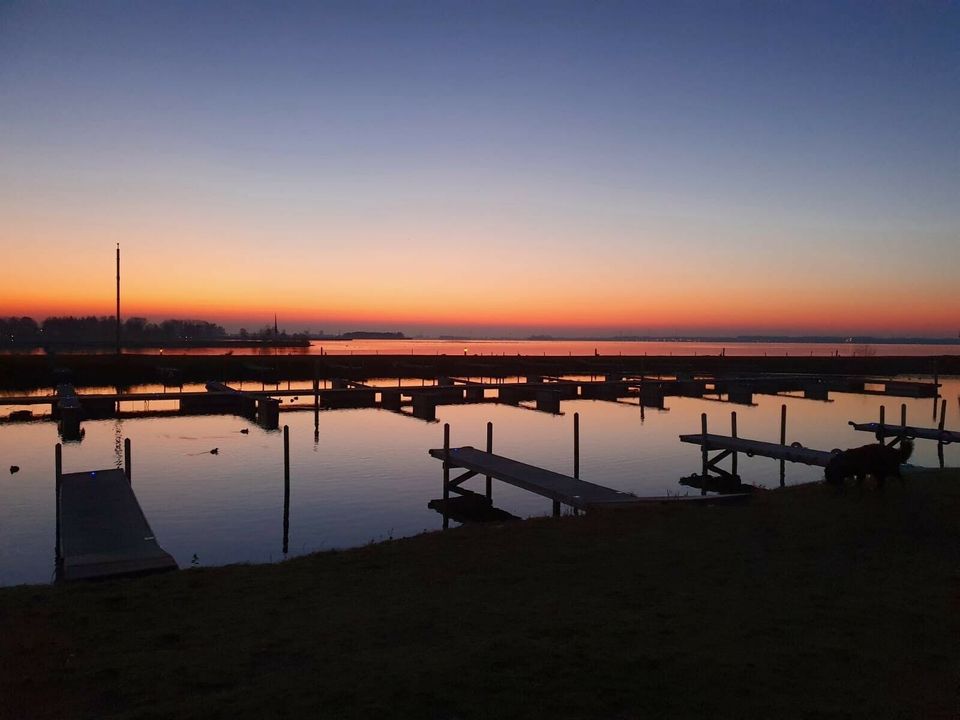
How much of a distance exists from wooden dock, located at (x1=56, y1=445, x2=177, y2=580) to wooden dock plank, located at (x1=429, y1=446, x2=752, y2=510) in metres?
7.50

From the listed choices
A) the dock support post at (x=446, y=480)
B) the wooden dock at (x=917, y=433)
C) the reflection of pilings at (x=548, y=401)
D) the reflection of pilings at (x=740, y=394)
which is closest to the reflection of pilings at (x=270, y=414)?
the reflection of pilings at (x=548, y=401)

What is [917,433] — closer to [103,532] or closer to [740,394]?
[740,394]

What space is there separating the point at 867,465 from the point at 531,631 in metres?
9.24

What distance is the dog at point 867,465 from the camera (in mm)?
13039

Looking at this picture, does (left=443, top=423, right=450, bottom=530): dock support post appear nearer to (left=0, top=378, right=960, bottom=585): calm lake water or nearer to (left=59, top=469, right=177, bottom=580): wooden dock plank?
(left=0, top=378, right=960, bottom=585): calm lake water

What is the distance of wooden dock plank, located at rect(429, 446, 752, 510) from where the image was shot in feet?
45.5

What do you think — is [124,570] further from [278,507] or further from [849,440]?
[849,440]

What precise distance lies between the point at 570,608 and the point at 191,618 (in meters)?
3.95

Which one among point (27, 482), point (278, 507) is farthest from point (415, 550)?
point (27, 482)

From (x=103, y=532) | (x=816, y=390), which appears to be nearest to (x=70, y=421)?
(x=103, y=532)

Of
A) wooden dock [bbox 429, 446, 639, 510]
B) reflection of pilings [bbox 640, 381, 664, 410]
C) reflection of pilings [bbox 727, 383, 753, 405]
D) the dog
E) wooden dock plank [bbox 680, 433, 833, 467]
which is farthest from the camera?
reflection of pilings [bbox 727, 383, 753, 405]

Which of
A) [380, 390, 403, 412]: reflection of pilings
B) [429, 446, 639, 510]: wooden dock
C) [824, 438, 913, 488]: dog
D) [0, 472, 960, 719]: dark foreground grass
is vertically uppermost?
[824, 438, 913, 488]: dog

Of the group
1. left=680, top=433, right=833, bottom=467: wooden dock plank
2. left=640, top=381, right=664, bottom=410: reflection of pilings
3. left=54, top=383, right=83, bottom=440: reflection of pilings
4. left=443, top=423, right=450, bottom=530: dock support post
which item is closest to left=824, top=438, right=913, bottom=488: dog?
left=680, top=433, right=833, bottom=467: wooden dock plank

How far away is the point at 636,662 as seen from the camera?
578 centimetres
